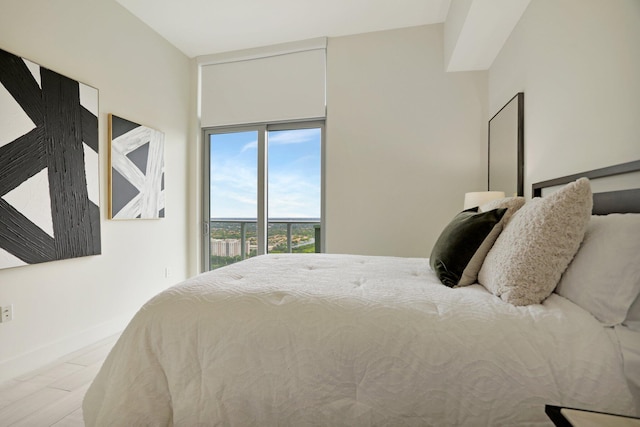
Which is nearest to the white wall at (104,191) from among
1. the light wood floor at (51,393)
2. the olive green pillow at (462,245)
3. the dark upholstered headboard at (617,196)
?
the light wood floor at (51,393)

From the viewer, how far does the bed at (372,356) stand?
32.3 inches

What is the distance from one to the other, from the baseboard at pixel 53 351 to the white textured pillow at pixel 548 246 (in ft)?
9.14

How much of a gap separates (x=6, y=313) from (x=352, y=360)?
2.29m

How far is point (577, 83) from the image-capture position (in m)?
1.51

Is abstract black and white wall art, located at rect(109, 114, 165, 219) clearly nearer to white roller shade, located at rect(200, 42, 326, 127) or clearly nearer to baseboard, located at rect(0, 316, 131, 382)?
white roller shade, located at rect(200, 42, 326, 127)

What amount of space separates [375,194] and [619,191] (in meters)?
2.13

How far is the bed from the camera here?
0.82m

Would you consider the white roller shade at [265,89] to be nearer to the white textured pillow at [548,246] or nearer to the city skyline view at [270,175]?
the city skyline view at [270,175]

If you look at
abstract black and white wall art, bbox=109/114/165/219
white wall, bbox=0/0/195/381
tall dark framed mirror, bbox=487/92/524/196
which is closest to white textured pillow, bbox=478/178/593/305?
tall dark framed mirror, bbox=487/92/524/196

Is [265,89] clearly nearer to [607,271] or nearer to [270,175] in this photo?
[270,175]

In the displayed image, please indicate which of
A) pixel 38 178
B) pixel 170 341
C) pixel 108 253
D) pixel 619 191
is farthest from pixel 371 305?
pixel 108 253

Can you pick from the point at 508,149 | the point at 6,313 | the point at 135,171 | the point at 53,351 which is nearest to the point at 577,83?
the point at 508,149

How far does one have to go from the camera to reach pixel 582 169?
1.47m

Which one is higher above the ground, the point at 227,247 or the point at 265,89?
the point at 265,89
